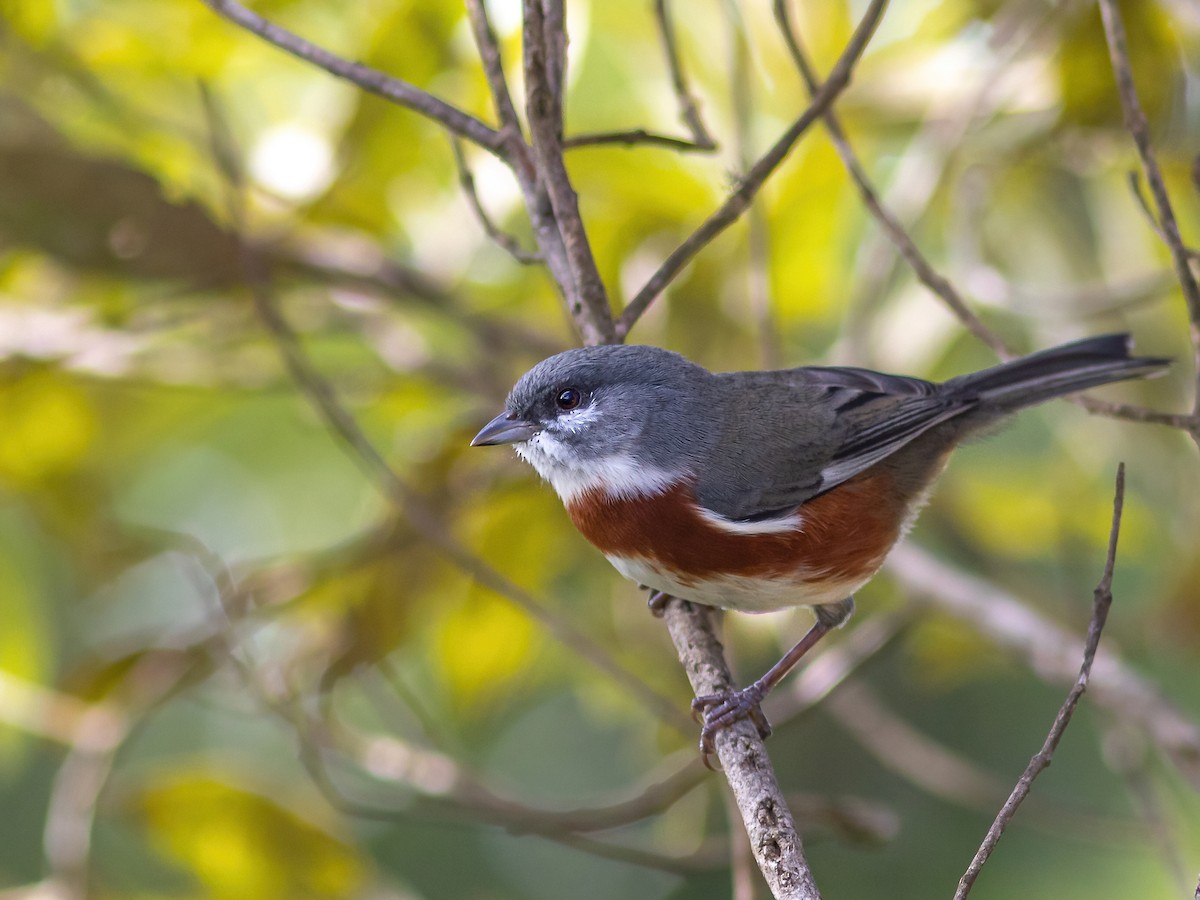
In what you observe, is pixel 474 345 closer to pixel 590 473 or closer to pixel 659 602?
pixel 590 473

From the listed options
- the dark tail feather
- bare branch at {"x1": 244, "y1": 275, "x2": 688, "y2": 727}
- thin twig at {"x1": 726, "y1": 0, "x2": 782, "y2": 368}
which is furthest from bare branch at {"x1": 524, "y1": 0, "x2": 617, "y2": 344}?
the dark tail feather

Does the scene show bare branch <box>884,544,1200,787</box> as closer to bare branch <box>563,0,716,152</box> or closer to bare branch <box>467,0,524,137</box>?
bare branch <box>563,0,716,152</box>

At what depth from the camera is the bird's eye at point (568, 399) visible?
3.36 metres

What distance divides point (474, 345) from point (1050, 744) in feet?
11.3

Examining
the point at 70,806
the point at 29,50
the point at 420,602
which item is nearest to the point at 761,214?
the point at 420,602

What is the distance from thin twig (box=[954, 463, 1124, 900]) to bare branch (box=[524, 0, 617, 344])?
1.30 meters

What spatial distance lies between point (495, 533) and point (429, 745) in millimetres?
755

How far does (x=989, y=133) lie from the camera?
180 inches

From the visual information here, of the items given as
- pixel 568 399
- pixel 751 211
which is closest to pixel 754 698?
pixel 568 399

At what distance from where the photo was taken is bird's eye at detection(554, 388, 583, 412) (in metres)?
A: 3.36

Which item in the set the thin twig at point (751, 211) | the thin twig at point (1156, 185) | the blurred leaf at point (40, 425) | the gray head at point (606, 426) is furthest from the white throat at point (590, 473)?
the blurred leaf at point (40, 425)

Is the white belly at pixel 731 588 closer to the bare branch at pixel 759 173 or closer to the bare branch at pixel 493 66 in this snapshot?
the bare branch at pixel 759 173

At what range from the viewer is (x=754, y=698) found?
304cm

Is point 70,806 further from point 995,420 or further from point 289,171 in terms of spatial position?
point 995,420
